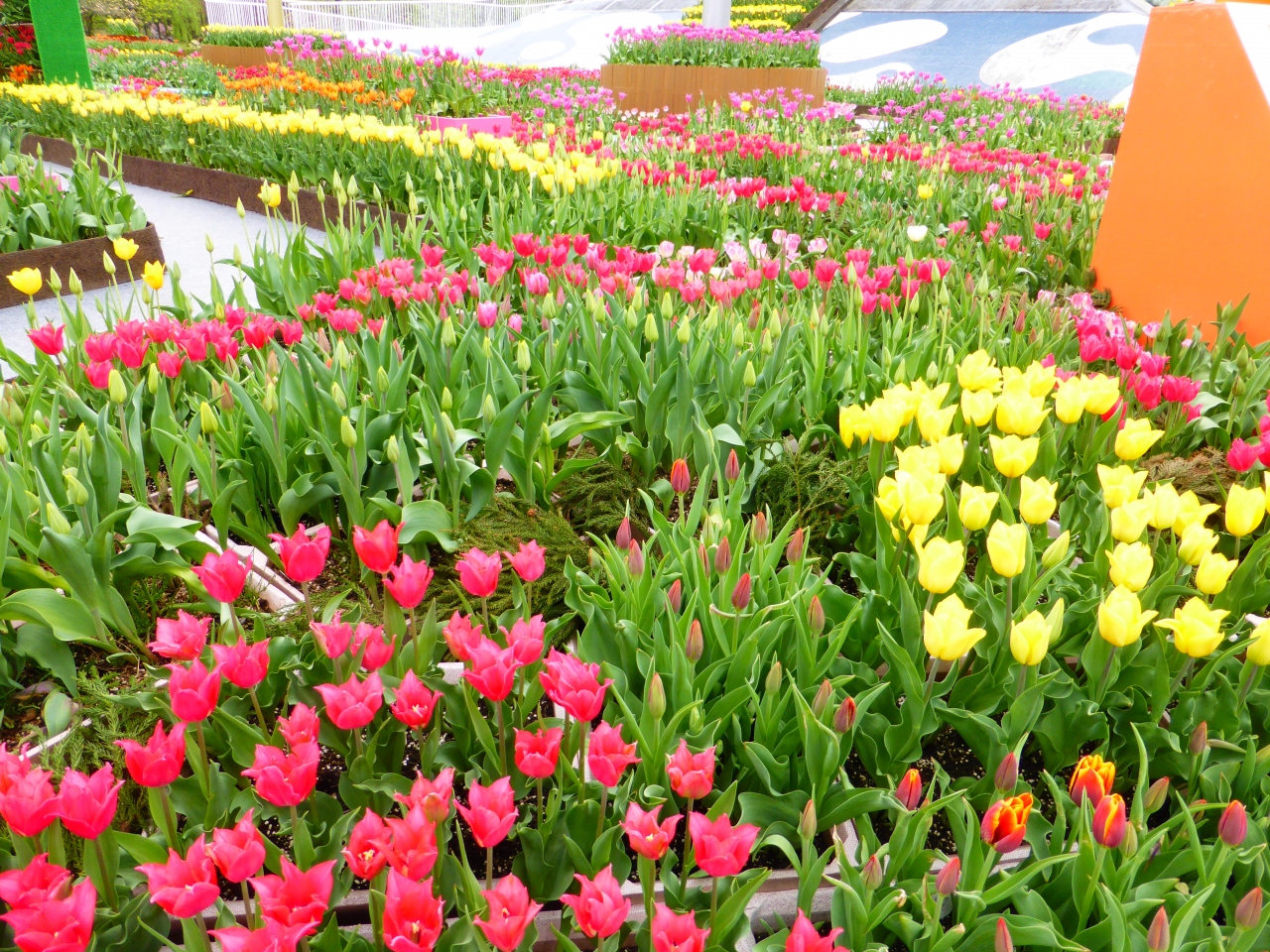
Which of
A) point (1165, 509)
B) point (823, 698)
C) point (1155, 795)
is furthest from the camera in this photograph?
point (1165, 509)

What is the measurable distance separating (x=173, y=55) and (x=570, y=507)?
81.3 ft

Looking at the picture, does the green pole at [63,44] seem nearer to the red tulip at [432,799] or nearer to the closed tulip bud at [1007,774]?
the red tulip at [432,799]

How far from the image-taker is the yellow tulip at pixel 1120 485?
61.9 inches

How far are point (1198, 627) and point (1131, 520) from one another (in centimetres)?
22

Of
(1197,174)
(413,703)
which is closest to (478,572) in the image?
(413,703)

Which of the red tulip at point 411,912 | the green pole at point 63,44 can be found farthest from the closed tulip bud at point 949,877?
the green pole at point 63,44

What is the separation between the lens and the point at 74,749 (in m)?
1.49

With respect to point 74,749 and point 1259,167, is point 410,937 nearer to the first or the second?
point 74,749

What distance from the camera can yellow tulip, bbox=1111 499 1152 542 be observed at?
1.48 meters

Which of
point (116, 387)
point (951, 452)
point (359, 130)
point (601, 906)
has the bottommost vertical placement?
point (601, 906)

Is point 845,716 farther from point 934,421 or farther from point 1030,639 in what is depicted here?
point 934,421

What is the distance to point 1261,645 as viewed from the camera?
1336 millimetres

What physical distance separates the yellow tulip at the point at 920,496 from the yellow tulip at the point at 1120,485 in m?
0.34

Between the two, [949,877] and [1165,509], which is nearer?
[949,877]
